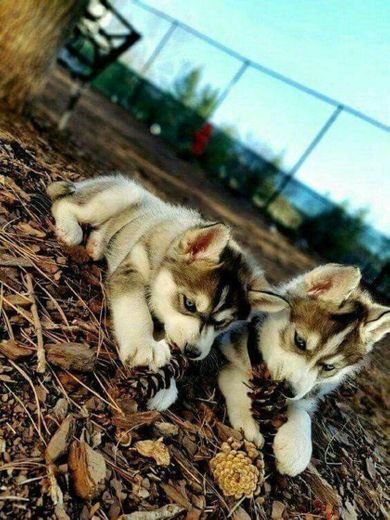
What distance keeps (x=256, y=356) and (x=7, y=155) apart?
2365mm

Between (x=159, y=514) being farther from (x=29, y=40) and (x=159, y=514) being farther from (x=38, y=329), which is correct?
(x=29, y=40)

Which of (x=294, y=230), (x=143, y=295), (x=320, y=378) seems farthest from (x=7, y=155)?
(x=294, y=230)

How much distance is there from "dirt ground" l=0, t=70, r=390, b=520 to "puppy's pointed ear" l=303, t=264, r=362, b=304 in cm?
89

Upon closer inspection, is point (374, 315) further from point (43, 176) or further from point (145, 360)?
point (43, 176)

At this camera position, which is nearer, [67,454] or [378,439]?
[67,454]

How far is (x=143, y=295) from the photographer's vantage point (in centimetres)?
283

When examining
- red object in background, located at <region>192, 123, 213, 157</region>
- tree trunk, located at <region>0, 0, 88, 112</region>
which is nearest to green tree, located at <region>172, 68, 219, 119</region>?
red object in background, located at <region>192, 123, 213, 157</region>

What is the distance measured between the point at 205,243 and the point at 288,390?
96 cm

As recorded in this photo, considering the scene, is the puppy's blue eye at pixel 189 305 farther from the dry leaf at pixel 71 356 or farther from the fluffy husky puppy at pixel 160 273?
the dry leaf at pixel 71 356

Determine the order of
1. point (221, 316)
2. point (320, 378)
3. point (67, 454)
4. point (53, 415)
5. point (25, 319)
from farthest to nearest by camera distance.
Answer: point (320, 378) < point (221, 316) < point (25, 319) < point (53, 415) < point (67, 454)

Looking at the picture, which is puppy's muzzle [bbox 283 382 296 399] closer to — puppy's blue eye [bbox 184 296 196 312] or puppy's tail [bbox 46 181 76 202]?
puppy's blue eye [bbox 184 296 196 312]

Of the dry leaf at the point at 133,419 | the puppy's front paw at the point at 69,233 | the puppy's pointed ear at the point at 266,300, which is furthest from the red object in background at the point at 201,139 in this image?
the dry leaf at the point at 133,419

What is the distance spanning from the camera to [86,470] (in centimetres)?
175

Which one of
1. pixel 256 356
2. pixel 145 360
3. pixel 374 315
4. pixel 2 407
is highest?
pixel 374 315
